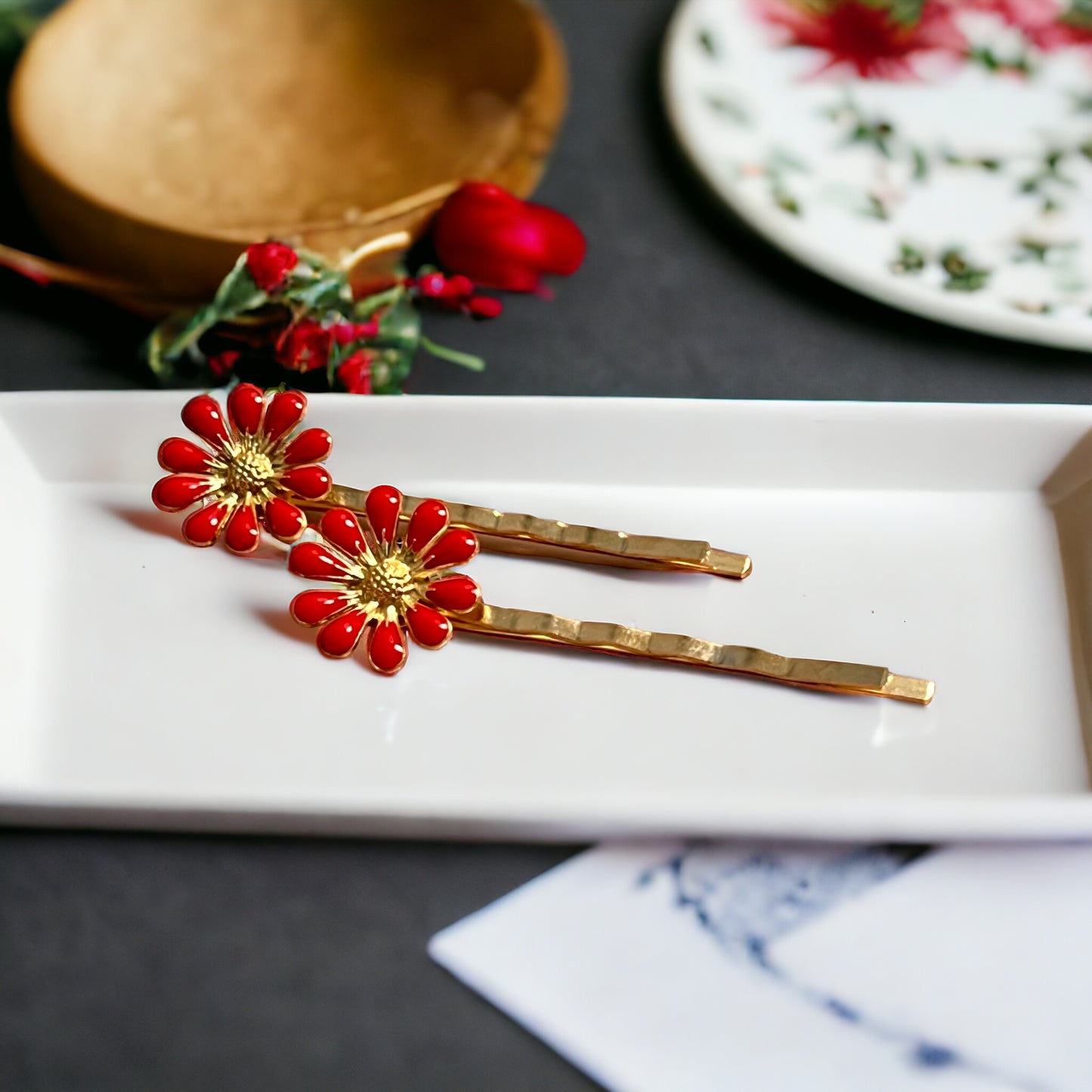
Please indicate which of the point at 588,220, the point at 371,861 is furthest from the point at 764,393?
the point at 371,861

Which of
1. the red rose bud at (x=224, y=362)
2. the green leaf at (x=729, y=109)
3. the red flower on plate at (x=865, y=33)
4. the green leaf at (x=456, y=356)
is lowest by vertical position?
the red rose bud at (x=224, y=362)

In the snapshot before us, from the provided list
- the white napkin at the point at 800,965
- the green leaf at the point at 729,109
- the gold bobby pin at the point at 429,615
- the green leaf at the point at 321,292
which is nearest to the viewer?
the white napkin at the point at 800,965

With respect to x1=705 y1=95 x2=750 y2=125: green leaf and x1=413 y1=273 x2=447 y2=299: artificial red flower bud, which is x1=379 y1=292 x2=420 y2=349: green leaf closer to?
x1=413 y1=273 x2=447 y2=299: artificial red flower bud

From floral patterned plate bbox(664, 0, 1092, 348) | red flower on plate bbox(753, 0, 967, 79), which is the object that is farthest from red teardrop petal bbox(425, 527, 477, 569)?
red flower on plate bbox(753, 0, 967, 79)

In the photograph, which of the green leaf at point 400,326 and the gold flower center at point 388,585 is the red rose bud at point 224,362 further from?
the gold flower center at point 388,585

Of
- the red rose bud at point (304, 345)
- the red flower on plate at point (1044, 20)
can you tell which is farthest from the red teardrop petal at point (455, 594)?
the red flower on plate at point (1044, 20)

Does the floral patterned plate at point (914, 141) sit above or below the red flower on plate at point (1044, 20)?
below
